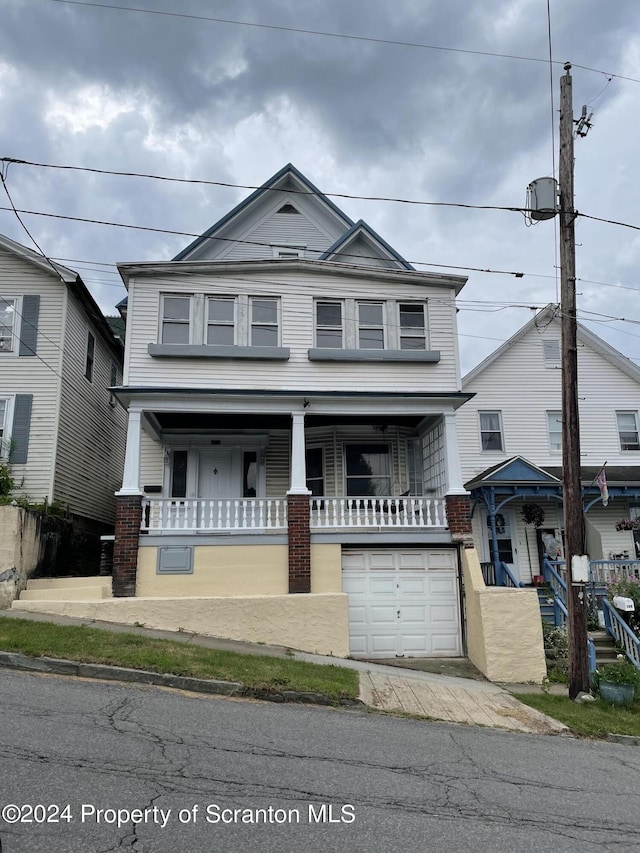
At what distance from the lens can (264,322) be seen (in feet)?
46.8

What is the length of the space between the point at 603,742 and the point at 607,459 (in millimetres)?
11864

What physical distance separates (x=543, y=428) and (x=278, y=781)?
15239 millimetres

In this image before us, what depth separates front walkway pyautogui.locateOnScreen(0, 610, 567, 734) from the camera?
8.41m

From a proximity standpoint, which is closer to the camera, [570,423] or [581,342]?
[570,423]

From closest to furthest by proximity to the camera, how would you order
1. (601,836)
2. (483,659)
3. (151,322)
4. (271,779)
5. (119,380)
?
(601,836)
(271,779)
(483,659)
(151,322)
(119,380)

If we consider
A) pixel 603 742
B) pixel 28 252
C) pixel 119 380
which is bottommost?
pixel 603 742

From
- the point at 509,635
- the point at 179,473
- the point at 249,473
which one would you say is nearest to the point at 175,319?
the point at 179,473

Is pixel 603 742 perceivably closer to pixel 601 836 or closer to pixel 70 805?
pixel 601 836

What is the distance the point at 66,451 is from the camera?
15.9m

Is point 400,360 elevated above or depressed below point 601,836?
above

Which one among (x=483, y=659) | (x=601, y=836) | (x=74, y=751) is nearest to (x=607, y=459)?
(x=483, y=659)

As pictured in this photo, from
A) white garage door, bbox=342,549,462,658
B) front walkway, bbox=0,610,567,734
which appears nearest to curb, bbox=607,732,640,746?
front walkway, bbox=0,610,567,734

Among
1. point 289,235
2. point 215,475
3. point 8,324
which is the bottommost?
point 215,475

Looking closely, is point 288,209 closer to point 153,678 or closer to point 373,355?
point 373,355
